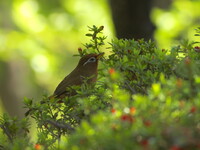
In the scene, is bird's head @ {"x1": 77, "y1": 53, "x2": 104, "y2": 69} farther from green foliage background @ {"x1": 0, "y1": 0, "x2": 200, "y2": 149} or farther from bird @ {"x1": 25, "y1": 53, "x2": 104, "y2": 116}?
green foliage background @ {"x1": 0, "y1": 0, "x2": 200, "y2": 149}

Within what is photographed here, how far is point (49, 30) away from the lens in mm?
16141

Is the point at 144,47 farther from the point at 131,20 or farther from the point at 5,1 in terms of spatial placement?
the point at 5,1

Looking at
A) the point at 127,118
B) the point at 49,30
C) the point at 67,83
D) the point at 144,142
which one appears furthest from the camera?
the point at 49,30

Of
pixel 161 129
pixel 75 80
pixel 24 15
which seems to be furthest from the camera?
pixel 24 15

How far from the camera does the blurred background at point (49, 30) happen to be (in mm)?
14344

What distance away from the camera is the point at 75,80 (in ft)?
18.9

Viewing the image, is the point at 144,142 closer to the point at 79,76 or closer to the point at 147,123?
the point at 147,123

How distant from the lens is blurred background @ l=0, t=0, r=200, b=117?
1434cm

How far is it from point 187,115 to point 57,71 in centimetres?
1442

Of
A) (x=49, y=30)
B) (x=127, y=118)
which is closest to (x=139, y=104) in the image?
(x=127, y=118)

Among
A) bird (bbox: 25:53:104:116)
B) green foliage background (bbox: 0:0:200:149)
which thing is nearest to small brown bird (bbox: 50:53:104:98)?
bird (bbox: 25:53:104:116)

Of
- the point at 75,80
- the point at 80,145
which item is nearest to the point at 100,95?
the point at 80,145

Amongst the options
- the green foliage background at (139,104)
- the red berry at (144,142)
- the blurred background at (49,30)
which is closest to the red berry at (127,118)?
the green foliage background at (139,104)

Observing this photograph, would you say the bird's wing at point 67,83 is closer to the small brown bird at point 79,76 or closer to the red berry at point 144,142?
the small brown bird at point 79,76
